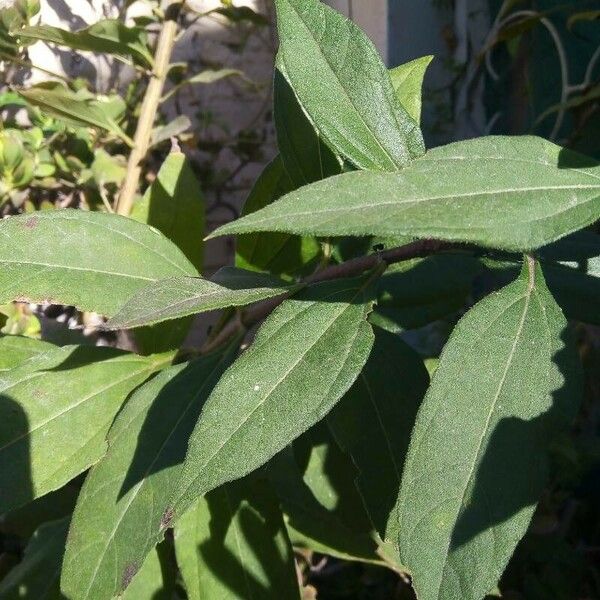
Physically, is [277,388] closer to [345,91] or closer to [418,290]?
[345,91]

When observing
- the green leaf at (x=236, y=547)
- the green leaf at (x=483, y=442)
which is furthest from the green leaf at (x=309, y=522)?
the green leaf at (x=483, y=442)

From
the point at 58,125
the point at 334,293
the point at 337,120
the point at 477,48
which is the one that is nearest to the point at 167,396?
the point at 334,293

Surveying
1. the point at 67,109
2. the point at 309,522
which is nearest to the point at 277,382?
the point at 309,522

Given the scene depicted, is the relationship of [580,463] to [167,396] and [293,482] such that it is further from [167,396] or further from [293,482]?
[167,396]

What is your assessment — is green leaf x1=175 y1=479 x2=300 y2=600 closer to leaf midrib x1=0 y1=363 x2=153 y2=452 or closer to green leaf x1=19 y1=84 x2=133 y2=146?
leaf midrib x1=0 y1=363 x2=153 y2=452

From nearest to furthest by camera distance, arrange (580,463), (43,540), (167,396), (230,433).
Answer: (230,433) → (167,396) → (43,540) → (580,463)

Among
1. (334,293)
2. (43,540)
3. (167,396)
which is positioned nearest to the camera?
(334,293)

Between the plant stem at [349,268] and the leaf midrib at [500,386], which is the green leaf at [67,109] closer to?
the plant stem at [349,268]
